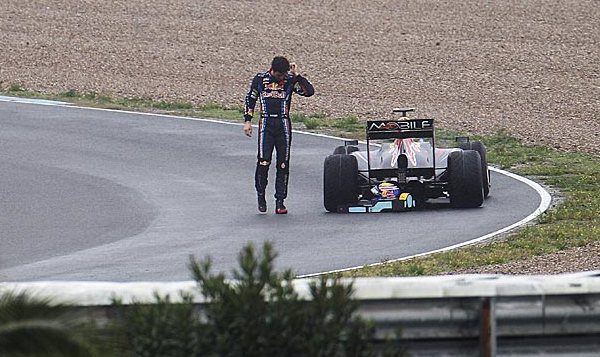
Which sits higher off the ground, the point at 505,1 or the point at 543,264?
the point at 505,1

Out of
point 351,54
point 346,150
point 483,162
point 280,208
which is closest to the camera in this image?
point 280,208

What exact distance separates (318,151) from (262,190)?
5.01 meters

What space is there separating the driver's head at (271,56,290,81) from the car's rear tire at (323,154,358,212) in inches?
42.5

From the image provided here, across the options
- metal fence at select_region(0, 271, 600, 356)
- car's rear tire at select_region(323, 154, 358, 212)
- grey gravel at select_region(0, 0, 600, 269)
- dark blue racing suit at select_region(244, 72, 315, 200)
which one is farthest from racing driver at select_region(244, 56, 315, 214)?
metal fence at select_region(0, 271, 600, 356)

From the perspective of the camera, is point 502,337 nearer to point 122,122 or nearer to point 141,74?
point 122,122

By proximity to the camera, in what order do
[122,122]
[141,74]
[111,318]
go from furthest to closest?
[141,74]
[122,122]
[111,318]

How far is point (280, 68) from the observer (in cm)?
1491

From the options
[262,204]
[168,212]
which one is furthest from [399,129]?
[168,212]

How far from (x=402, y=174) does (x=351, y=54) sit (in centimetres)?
1738

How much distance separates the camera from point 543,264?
11.2 metres

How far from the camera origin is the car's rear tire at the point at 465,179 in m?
15.0

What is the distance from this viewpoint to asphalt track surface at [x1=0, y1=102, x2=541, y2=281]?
39.9 feet

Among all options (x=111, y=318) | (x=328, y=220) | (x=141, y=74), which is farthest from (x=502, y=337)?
(x=141, y=74)

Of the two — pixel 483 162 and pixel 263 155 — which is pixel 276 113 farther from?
pixel 483 162
